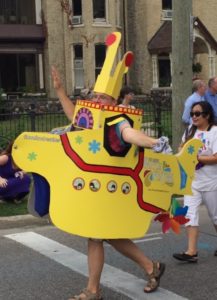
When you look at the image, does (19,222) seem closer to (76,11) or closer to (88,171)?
(88,171)

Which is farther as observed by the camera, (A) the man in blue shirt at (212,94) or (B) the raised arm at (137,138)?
(A) the man in blue shirt at (212,94)

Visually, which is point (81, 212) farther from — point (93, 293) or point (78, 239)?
point (78, 239)

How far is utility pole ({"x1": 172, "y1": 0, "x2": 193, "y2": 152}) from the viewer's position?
345 inches

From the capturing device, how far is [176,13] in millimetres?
8789

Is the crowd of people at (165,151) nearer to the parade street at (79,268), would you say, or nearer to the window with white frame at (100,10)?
the parade street at (79,268)

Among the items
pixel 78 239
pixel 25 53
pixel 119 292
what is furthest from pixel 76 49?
pixel 119 292

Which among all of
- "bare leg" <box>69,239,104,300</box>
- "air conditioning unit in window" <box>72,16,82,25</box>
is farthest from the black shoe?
"air conditioning unit in window" <box>72,16,82,25</box>

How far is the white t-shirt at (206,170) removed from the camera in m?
5.45

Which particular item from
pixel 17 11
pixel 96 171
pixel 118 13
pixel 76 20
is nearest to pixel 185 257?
pixel 96 171

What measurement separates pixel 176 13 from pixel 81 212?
549cm

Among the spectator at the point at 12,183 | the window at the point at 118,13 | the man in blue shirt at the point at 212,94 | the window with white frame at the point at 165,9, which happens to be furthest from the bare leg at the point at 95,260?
the window with white frame at the point at 165,9

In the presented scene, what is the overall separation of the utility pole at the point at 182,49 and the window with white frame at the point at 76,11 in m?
21.3

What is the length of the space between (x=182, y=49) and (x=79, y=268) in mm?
4620

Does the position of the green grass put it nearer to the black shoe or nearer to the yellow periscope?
the black shoe
